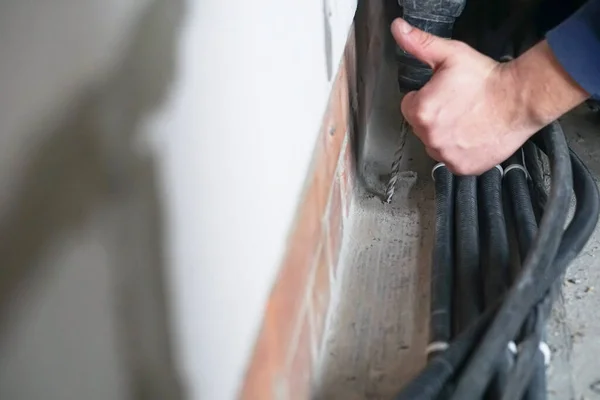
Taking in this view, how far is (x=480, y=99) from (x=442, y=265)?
0.24 metres

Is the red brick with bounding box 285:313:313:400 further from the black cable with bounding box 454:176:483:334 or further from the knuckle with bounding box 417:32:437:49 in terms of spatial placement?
the knuckle with bounding box 417:32:437:49

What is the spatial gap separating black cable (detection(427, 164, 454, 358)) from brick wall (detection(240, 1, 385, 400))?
0.15 meters

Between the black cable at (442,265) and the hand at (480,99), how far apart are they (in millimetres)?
121

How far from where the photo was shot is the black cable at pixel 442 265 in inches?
30.7

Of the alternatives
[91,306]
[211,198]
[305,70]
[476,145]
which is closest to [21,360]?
[91,306]

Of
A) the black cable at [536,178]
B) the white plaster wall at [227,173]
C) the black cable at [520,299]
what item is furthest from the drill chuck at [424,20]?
the white plaster wall at [227,173]

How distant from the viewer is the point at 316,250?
2.59 feet

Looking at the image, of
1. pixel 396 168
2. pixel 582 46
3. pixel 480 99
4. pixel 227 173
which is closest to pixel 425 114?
pixel 480 99

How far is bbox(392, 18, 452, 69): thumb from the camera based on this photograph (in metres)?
0.84

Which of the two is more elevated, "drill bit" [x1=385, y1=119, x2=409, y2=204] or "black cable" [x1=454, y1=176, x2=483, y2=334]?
"black cable" [x1=454, y1=176, x2=483, y2=334]

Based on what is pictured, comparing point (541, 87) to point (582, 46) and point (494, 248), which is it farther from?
point (494, 248)

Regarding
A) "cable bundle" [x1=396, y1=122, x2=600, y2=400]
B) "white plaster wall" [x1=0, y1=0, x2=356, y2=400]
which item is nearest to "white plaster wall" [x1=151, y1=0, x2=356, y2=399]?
"white plaster wall" [x1=0, y1=0, x2=356, y2=400]

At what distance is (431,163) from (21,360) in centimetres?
101

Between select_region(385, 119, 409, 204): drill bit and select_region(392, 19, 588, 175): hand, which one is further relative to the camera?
select_region(385, 119, 409, 204): drill bit
